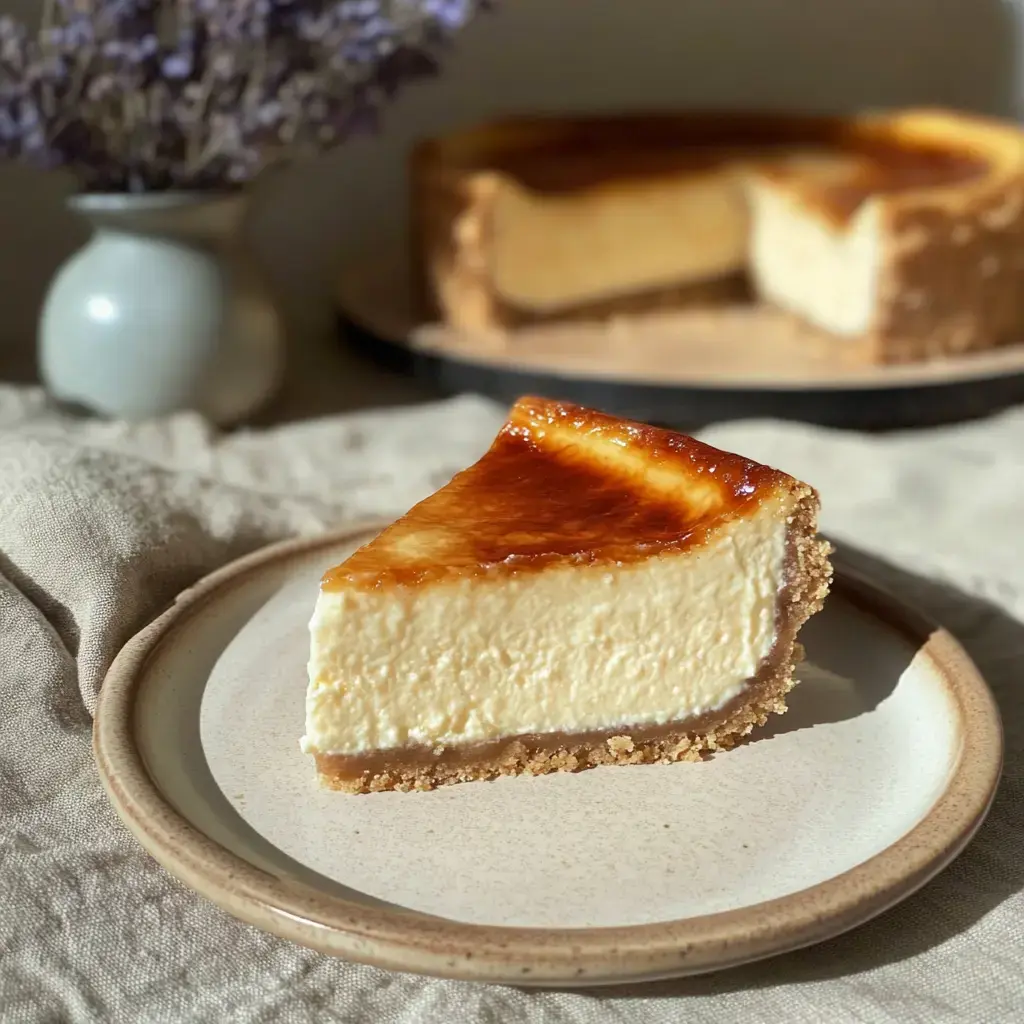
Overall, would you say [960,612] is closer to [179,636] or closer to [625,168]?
[179,636]

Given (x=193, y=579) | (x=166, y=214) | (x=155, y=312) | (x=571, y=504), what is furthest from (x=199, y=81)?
(x=571, y=504)

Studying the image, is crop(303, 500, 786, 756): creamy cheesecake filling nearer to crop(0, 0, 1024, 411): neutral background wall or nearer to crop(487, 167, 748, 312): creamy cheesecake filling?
crop(487, 167, 748, 312): creamy cheesecake filling

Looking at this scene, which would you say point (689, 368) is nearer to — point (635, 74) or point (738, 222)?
point (738, 222)

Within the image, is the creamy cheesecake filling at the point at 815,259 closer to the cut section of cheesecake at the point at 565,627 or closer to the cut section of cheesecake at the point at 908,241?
the cut section of cheesecake at the point at 908,241

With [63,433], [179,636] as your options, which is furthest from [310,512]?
[63,433]

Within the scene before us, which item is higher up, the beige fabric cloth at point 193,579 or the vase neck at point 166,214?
the vase neck at point 166,214

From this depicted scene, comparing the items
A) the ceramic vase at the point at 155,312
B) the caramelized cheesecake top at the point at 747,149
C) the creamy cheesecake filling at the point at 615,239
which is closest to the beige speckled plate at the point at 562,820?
the ceramic vase at the point at 155,312
